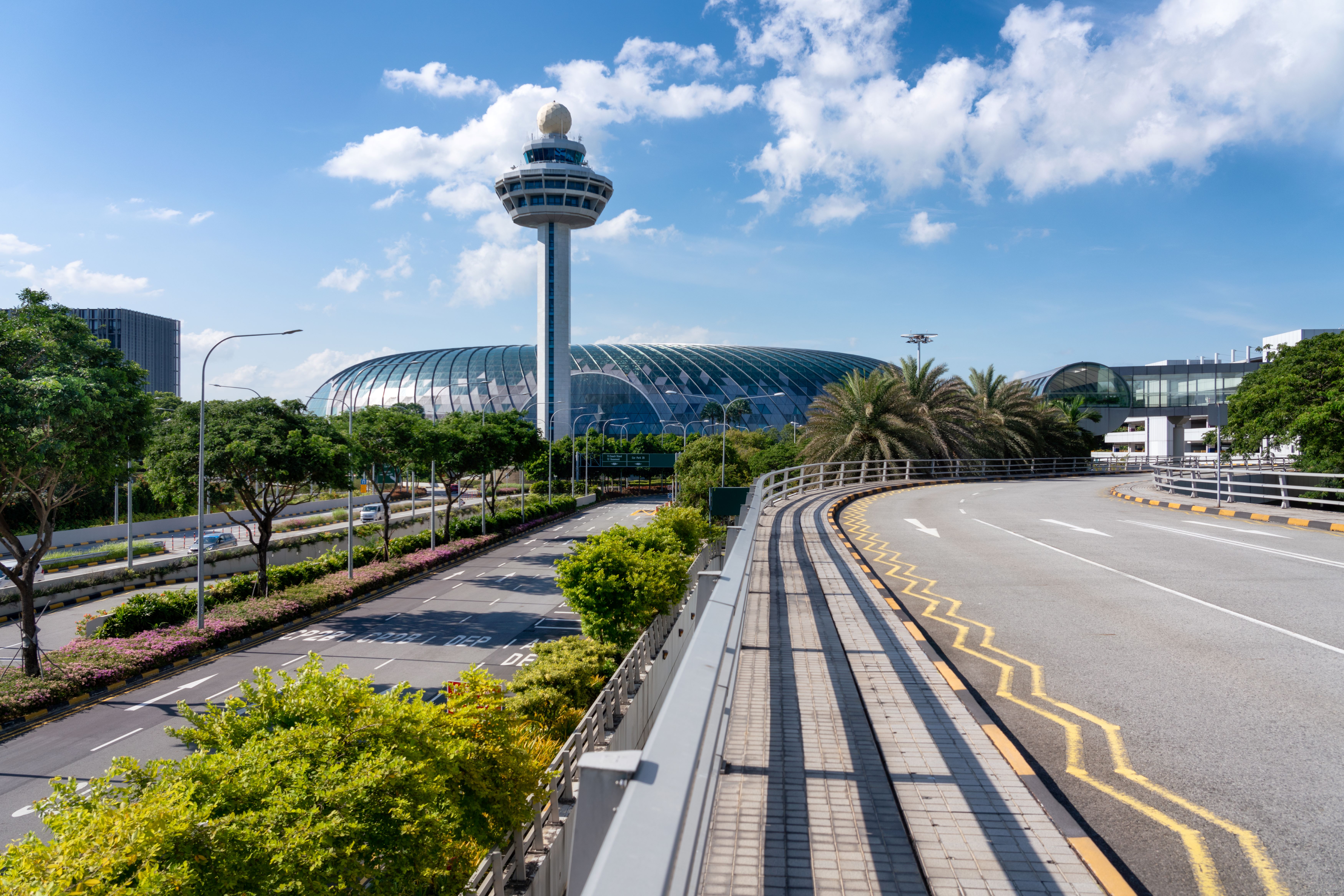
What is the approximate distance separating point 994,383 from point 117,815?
5368cm

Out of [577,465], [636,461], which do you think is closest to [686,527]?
[577,465]

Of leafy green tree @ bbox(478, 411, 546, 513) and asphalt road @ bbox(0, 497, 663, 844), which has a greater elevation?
leafy green tree @ bbox(478, 411, 546, 513)

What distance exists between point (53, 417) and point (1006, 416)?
49.8 metres

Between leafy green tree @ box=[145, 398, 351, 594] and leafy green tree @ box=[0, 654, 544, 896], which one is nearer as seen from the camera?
leafy green tree @ box=[0, 654, 544, 896]

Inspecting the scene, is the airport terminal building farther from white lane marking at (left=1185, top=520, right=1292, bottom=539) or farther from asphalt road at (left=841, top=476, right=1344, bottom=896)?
asphalt road at (left=841, top=476, right=1344, bottom=896)

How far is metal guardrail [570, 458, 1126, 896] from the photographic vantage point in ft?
5.00

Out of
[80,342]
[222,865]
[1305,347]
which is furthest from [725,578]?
[1305,347]

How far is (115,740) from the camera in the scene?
52.0 ft

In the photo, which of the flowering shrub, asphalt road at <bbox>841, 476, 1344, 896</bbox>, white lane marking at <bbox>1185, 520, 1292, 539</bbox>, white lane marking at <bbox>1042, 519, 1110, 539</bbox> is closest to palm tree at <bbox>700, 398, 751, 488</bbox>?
the flowering shrub

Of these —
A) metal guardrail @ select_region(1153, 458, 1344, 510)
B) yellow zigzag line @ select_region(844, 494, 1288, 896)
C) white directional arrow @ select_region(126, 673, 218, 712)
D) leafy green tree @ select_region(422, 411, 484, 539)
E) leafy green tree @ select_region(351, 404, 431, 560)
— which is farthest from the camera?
leafy green tree @ select_region(422, 411, 484, 539)

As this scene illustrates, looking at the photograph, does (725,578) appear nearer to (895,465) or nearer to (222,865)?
(222,865)

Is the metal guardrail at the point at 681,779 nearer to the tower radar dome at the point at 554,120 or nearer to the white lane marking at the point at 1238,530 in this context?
the white lane marking at the point at 1238,530

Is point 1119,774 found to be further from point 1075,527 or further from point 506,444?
point 506,444

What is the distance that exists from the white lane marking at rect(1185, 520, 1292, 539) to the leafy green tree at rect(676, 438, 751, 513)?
22172mm
